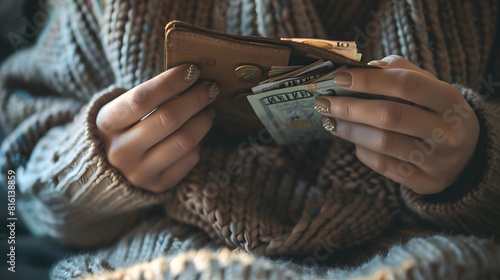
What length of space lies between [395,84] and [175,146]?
0.33 meters

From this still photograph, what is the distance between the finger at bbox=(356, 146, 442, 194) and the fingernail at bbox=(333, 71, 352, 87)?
5.8 inches

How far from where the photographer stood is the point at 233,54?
1.56 ft

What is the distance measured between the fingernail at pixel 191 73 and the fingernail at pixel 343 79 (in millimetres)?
187

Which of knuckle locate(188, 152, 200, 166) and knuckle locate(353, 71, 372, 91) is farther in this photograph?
knuckle locate(188, 152, 200, 166)

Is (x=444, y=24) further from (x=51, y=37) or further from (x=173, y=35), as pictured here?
(x=51, y=37)

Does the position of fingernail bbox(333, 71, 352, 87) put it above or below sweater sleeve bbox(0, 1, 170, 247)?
above

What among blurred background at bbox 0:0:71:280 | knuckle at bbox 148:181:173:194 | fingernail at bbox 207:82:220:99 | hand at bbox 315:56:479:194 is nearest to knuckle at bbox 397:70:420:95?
hand at bbox 315:56:479:194

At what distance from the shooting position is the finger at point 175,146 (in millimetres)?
579

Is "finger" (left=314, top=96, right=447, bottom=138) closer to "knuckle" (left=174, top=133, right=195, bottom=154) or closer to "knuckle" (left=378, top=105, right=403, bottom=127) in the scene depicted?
"knuckle" (left=378, top=105, right=403, bottom=127)

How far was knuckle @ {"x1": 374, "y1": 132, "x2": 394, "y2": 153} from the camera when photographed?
512 millimetres

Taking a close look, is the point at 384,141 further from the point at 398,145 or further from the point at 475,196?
the point at 475,196

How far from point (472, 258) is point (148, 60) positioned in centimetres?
57

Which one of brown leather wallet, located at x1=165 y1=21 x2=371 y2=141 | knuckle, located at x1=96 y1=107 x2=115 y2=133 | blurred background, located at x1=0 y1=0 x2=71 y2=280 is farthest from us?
blurred background, located at x1=0 y1=0 x2=71 y2=280

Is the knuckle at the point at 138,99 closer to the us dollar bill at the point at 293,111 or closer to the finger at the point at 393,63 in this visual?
the us dollar bill at the point at 293,111
